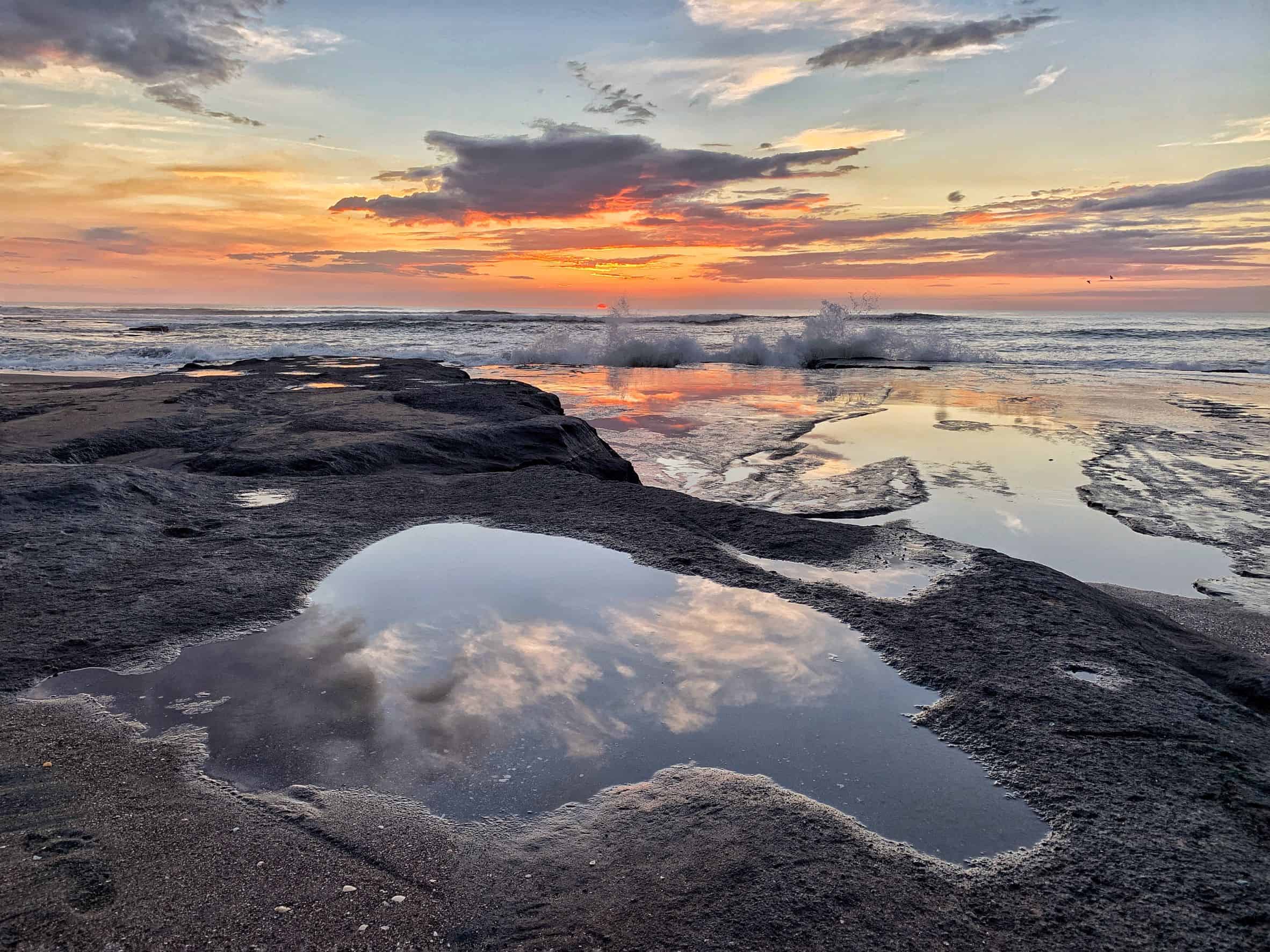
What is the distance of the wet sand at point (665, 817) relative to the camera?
1511 mm

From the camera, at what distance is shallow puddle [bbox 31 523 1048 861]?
199cm

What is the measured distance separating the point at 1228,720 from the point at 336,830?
2.57 m

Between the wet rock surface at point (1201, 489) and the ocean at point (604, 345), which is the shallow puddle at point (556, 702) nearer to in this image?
the wet rock surface at point (1201, 489)

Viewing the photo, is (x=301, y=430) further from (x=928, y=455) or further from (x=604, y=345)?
(x=604, y=345)

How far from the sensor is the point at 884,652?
9.30 ft

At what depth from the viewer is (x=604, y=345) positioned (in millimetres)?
23078

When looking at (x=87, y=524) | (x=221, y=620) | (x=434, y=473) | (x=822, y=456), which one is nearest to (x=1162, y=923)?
(x=221, y=620)

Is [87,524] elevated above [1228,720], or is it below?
above

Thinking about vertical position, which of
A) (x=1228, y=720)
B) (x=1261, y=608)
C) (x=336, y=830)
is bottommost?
(x=1261, y=608)

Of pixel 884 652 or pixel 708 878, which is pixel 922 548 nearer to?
pixel 884 652

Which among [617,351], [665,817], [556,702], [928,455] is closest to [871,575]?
[556,702]

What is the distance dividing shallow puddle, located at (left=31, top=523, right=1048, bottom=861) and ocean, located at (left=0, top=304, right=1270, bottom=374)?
16.5m

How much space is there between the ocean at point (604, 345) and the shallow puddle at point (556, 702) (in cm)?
1654

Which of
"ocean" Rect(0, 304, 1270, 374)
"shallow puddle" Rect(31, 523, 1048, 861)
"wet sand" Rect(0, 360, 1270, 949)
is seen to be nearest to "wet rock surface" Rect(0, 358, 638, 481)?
"wet sand" Rect(0, 360, 1270, 949)
